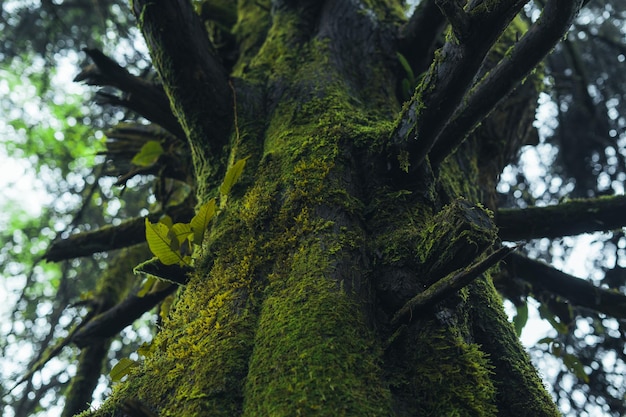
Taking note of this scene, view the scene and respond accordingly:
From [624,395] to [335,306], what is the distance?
20.0 ft

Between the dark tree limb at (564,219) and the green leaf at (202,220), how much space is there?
1.80 meters

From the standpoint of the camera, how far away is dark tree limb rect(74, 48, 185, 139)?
2.76 meters

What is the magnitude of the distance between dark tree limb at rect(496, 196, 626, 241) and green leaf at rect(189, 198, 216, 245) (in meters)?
1.80

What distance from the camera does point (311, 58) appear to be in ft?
9.89

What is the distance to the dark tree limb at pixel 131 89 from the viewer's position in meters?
2.76

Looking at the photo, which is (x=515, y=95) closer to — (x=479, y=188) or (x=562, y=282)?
(x=479, y=188)

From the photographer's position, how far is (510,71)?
1.86 metres

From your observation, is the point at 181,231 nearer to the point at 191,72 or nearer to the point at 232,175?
the point at 232,175

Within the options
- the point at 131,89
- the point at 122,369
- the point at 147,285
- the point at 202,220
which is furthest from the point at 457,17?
the point at 147,285

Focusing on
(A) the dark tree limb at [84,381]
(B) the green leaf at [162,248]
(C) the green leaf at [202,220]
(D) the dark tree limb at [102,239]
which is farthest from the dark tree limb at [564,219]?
(A) the dark tree limb at [84,381]

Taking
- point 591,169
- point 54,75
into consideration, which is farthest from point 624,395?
point 54,75

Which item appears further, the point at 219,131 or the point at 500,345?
the point at 219,131

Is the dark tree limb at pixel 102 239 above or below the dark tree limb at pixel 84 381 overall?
above

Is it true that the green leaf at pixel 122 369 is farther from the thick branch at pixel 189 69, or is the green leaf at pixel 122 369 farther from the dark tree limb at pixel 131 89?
the dark tree limb at pixel 131 89
